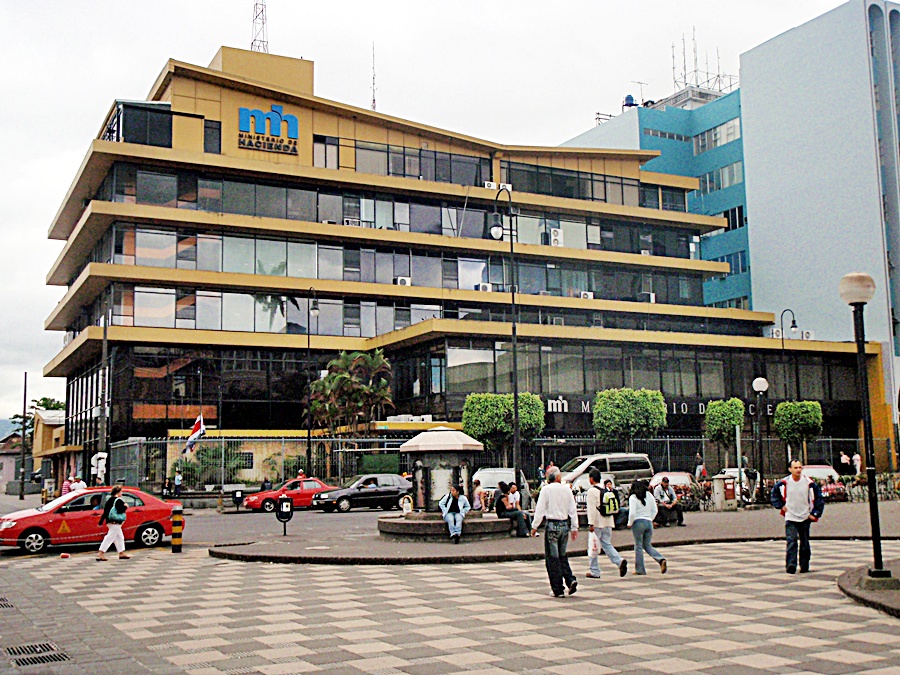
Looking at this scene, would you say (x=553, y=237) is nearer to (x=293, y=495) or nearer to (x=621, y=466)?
(x=621, y=466)

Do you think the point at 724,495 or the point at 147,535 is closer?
the point at 147,535

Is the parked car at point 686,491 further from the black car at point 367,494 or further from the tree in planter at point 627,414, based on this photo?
the tree in planter at point 627,414

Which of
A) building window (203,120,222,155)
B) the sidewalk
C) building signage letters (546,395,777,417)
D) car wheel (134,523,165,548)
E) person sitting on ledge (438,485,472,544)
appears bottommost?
the sidewalk

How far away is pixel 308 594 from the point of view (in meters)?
14.2

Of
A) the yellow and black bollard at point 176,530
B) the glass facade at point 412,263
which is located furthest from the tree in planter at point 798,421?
the yellow and black bollard at point 176,530

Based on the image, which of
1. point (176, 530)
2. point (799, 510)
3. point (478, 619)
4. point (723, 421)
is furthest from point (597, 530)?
point (723, 421)

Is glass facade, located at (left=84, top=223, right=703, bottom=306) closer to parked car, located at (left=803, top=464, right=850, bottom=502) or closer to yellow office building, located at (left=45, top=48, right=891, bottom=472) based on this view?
yellow office building, located at (left=45, top=48, right=891, bottom=472)

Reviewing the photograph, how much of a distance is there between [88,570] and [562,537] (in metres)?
10.3

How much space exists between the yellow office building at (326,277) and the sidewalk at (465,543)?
80.2 ft

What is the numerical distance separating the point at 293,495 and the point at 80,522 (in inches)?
668

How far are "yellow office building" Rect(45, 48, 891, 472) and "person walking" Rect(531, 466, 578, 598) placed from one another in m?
36.0

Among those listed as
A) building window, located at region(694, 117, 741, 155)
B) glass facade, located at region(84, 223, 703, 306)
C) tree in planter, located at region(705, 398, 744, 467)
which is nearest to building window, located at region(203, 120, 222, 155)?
glass facade, located at region(84, 223, 703, 306)

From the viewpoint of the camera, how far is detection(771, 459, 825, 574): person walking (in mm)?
14656

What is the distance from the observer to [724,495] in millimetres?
32750
